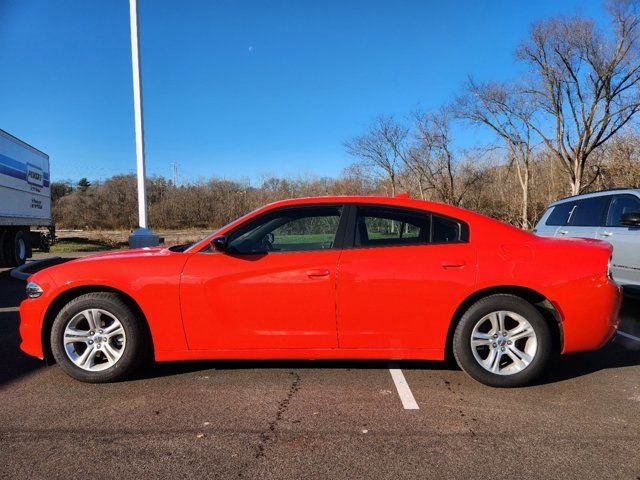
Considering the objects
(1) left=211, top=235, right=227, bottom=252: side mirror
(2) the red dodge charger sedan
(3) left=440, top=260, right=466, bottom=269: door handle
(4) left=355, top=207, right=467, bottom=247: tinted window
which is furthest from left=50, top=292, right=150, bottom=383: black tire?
(3) left=440, top=260, right=466, bottom=269: door handle

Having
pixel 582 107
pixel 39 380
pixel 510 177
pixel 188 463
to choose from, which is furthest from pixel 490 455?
pixel 510 177

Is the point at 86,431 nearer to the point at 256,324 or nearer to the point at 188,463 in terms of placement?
the point at 188,463

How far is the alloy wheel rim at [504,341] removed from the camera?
3701 mm

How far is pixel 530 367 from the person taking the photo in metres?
3.69

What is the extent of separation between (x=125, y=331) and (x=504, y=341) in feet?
10.4

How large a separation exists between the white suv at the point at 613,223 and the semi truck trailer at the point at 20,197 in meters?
13.9

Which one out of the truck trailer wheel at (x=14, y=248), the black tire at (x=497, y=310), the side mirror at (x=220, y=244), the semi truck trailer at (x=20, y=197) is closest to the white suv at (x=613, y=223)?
the black tire at (x=497, y=310)

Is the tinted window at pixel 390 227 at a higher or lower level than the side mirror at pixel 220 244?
higher

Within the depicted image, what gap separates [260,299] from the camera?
370 cm

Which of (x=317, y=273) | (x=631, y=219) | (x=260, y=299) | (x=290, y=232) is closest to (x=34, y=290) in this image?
(x=260, y=299)

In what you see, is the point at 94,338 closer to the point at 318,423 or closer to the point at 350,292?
the point at 318,423

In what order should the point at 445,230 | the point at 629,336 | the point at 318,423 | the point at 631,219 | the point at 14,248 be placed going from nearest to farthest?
the point at 318,423
the point at 445,230
the point at 629,336
the point at 631,219
the point at 14,248

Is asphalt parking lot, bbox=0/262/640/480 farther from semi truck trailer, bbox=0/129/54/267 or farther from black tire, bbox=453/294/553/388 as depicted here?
semi truck trailer, bbox=0/129/54/267

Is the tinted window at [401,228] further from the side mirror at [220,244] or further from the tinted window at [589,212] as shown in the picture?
the tinted window at [589,212]
